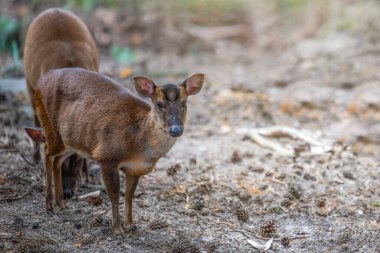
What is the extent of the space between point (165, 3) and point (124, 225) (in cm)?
970

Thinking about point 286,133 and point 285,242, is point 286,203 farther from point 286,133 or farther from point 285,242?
point 286,133

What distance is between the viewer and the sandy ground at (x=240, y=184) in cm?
497

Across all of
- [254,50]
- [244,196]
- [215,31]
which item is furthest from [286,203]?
[215,31]

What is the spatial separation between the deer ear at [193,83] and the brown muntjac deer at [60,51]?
49.7 inches

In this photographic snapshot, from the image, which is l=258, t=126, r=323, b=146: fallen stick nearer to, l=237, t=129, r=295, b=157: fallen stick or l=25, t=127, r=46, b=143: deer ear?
l=237, t=129, r=295, b=157: fallen stick

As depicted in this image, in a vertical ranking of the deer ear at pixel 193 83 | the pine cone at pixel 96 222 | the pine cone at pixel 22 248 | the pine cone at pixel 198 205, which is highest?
the deer ear at pixel 193 83

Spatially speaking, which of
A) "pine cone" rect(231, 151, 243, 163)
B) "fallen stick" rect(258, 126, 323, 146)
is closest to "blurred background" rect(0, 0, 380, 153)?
"fallen stick" rect(258, 126, 323, 146)

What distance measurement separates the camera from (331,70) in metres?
10.3

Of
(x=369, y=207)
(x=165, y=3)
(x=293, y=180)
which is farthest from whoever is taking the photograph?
(x=165, y=3)

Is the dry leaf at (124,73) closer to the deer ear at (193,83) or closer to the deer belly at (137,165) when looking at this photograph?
the deer ear at (193,83)

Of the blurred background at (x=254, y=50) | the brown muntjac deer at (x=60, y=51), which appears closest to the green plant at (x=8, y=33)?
the blurred background at (x=254, y=50)

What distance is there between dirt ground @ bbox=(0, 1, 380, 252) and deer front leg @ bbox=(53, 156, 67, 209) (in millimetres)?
93

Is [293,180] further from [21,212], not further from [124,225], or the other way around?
[21,212]

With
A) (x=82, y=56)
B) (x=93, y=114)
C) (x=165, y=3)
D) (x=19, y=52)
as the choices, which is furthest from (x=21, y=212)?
(x=165, y=3)
